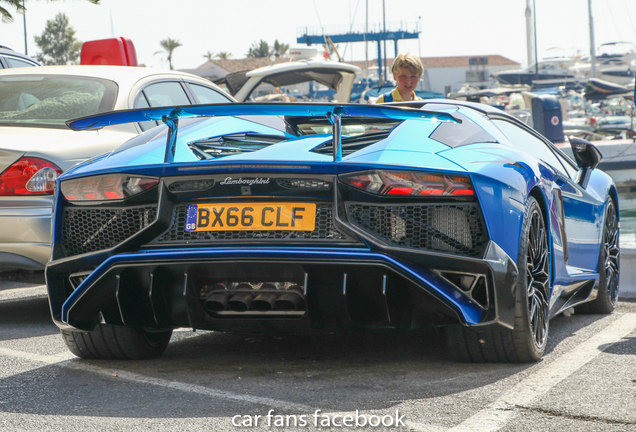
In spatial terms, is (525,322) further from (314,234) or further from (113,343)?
(113,343)

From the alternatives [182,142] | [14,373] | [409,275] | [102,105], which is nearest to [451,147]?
[409,275]

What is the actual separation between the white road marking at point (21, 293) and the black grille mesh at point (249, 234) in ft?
11.2

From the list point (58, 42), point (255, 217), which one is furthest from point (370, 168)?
point (58, 42)

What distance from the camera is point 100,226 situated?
348cm

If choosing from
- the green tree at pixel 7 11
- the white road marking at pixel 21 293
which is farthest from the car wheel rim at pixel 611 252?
the green tree at pixel 7 11

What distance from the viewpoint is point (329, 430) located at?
270 cm

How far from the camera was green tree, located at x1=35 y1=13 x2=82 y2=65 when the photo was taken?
336 feet

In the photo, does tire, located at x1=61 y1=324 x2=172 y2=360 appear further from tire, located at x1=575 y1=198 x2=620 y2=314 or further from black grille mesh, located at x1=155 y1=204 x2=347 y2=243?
tire, located at x1=575 y1=198 x2=620 y2=314

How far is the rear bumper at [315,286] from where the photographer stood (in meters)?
3.12

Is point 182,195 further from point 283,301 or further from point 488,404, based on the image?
point 488,404

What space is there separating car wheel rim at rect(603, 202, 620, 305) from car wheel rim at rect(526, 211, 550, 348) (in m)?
1.56

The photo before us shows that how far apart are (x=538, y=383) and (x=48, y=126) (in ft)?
11.3

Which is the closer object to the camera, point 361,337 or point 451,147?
point 451,147

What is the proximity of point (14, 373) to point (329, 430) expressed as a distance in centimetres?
166
